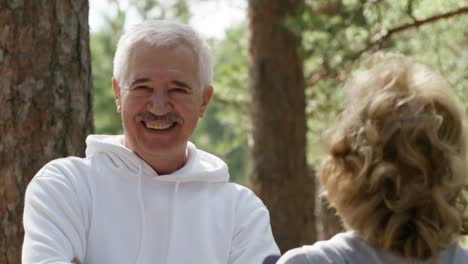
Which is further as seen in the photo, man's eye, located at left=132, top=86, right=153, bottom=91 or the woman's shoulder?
man's eye, located at left=132, top=86, right=153, bottom=91

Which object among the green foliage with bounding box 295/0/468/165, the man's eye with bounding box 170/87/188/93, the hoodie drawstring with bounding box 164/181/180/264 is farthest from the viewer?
the green foliage with bounding box 295/0/468/165

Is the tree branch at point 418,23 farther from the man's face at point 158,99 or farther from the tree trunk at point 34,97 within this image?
the man's face at point 158,99

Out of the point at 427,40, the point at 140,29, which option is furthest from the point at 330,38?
the point at 140,29

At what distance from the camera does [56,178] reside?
346 centimetres

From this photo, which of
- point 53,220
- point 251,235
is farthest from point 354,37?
point 53,220

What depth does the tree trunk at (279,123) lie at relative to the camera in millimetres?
10703

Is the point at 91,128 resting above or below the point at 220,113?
above

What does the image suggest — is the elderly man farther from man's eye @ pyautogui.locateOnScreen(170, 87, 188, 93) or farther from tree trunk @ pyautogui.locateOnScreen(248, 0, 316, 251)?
tree trunk @ pyautogui.locateOnScreen(248, 0, 316, 251)

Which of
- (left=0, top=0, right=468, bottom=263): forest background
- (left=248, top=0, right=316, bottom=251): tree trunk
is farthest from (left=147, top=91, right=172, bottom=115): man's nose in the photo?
(left=248, top=0, right=316, bottom=251): tree trunk

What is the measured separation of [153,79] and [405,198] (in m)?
1.29

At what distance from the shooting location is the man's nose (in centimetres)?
A: 357

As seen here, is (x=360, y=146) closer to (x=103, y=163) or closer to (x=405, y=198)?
(x=405, y=198)

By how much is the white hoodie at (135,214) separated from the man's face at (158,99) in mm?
91

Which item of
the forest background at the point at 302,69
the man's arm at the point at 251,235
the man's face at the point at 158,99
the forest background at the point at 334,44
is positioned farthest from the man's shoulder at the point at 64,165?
the forest background at the point at 302,69
